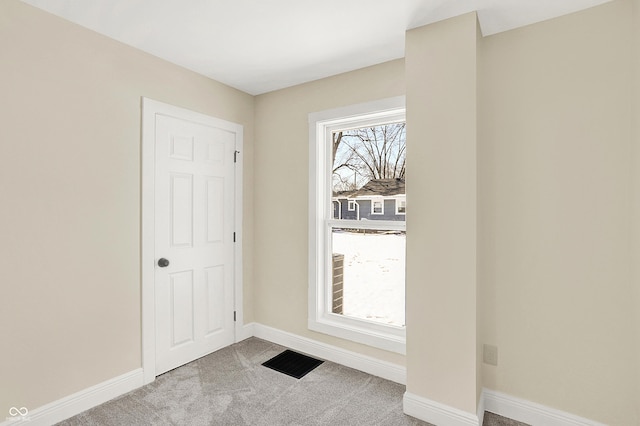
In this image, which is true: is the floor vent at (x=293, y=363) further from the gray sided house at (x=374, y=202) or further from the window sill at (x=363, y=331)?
the gray sided house at (x=374, y=202)

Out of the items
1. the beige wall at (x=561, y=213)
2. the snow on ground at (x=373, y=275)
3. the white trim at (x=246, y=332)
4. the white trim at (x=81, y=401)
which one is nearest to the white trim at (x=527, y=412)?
the beige wall at (x=561, y=213)

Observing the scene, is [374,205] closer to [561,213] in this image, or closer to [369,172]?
[369,172]

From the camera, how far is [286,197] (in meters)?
3.13

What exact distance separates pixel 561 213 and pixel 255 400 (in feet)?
7.50

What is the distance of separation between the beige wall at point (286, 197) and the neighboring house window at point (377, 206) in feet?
2.05

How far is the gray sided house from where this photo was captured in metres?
2.60

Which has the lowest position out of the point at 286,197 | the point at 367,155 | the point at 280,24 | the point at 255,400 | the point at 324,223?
the point at 255,400

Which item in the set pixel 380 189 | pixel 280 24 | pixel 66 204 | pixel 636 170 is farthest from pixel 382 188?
pixel 66 204

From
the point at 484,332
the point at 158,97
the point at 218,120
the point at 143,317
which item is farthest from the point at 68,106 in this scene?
the point at 484,332

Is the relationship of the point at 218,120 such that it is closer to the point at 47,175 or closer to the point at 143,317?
the point at 47,175

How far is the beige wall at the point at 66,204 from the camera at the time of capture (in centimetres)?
184

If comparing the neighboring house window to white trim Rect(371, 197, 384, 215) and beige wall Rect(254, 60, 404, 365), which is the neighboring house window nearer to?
white trim Rect(371, 197, 384, 215)

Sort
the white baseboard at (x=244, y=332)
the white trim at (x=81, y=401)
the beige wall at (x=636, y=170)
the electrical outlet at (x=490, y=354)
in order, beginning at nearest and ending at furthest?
the beige wall at (x=636, y=170) < the white trim at (x=81, y=401) < the electrical outlet at (x=490, y=354) < the white baseboard at (x=244, y=332)

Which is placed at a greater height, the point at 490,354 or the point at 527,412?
the point at 490,354
